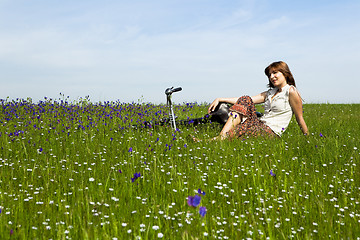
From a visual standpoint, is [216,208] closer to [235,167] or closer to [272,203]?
[272,203]

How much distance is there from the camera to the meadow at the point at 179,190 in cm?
327

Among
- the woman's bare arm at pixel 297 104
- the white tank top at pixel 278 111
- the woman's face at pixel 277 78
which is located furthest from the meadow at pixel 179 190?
the woman's face at pixel 277 78

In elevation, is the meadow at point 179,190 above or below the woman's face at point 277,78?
below

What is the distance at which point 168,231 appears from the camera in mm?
3225

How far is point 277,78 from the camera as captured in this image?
7.43 meters

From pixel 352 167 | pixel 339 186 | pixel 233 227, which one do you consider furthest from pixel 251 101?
pixel 233 227

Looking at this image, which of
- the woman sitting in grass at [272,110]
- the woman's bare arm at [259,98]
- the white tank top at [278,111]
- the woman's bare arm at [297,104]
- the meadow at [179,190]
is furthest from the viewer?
the woman's bare arm at [259,98]

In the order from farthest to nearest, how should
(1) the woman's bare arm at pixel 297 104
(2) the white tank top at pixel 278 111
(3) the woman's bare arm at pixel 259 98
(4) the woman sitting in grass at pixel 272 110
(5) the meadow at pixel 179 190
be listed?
(3) the woman's bare arm at pixel 259 98 < (2) the white tank top at pixel 278 111 < (4) the woman sitting in grass at pixel 272 110 < (1) the woman's bare arm at pixel 297 104 < (5) the meadow at pixel 179 190

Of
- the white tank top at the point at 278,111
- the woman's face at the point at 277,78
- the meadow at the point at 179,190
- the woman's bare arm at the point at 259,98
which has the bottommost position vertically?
the meadow at the point at 179,190

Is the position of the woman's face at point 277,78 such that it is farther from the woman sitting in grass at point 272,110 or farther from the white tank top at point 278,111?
the white tank top at point 278,111

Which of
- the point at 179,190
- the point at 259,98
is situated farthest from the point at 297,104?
the point at 179,190

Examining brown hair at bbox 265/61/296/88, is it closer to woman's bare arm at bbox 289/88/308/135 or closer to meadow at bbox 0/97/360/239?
woman's bare arm at bbox 289/88/308/135

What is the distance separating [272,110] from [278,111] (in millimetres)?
164

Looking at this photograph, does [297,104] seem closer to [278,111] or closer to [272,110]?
[278,111]
